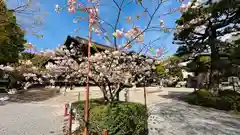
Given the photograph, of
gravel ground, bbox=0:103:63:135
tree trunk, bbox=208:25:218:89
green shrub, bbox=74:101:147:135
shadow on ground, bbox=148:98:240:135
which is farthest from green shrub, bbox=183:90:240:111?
gravel ground, bbox=0:103:63:135

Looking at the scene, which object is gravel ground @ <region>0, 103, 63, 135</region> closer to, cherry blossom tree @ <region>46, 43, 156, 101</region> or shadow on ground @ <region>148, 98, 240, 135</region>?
cherry blossom tree @ <region>46, 43, 156, 101</region>

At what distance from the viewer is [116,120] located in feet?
12.3

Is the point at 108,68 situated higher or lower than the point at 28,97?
higher

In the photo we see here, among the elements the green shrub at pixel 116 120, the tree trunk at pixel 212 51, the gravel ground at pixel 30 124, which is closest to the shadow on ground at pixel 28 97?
the gravel ground at pixel 30 124

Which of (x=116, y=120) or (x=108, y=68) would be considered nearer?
(x=116, y=120)

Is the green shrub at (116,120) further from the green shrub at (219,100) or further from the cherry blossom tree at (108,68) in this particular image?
the green shrub at (219,100)

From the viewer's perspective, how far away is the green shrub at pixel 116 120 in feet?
12.3

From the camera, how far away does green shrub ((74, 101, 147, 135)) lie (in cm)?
376

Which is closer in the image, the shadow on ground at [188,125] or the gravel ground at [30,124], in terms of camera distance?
the gravel ground at [30,124]

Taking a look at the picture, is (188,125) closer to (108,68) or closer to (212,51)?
(108,68)

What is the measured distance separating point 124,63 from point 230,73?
8.08 m

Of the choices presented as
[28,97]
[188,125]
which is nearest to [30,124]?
[188,125]

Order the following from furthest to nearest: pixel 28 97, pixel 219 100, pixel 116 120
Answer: pixel 28 97
pixel 219 100
pixel 116 120

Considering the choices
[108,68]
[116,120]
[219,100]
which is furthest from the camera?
[219,100]
